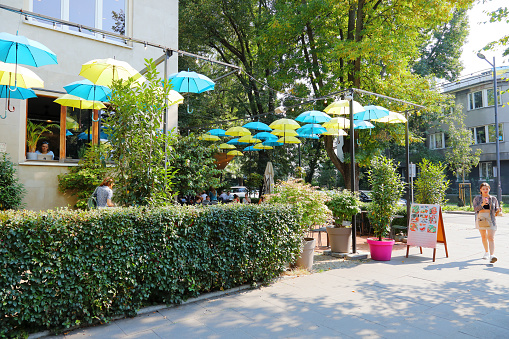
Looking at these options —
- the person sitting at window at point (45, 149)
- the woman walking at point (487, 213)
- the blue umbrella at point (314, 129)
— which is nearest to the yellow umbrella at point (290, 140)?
the blue umbrella at point (314, 129)

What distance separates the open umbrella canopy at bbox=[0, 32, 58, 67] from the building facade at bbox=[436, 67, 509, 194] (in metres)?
34.7

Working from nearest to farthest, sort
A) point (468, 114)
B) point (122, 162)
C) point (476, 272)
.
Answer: point (122, 162)
point (476, 272)
point (468, 114)

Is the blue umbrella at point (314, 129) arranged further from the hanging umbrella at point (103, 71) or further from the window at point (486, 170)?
the window at point (486, 170)

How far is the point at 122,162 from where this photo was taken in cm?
546

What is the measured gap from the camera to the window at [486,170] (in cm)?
3262

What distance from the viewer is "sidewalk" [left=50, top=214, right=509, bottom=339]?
168 inches

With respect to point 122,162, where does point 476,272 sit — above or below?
below

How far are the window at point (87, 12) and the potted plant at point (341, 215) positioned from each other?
28.1 feet

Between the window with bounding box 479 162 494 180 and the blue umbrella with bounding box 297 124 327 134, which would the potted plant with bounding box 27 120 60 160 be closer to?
the blue umbrella with bounding box 297 124 327 134

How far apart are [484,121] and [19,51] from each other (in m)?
37.7

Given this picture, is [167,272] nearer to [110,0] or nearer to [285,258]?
[285,258]

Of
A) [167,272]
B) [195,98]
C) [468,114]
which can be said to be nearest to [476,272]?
[167,272]

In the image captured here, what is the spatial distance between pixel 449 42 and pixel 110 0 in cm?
2746

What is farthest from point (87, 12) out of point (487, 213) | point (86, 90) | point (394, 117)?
point (487, 213)
